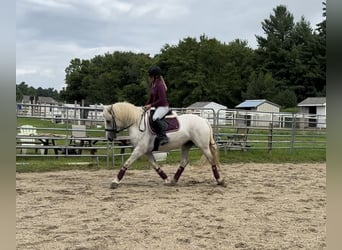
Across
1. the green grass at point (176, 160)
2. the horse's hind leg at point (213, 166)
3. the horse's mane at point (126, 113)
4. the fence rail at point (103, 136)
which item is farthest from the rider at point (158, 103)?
the fence rail at point (103, 136)

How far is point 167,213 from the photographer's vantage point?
4.03 m

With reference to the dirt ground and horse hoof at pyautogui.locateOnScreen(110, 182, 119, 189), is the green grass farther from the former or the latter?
horse hoof at pyautogui.locateOnScreen(110, 182, 119, 189)

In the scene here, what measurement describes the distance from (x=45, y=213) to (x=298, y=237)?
2488mm

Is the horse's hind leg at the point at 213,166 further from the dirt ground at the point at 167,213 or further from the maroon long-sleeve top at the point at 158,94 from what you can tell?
the maroon long-sleeve top at the point at 158,94

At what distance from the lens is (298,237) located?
324cm

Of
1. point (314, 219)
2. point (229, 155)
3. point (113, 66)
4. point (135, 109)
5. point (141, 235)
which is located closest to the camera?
point (141, 235)

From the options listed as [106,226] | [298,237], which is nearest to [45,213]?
[106,226]

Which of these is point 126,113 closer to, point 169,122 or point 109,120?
point 109,120

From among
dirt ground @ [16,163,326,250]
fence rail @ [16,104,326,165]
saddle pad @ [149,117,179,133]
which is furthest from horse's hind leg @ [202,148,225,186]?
fence rail @ [16,104,326,165]

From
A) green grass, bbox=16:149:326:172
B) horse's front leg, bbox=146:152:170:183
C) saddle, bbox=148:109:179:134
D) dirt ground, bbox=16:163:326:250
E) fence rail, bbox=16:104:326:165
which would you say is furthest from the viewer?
fence rail, bbox=16:104:326:165

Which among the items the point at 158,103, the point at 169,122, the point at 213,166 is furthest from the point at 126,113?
the point at 213,166

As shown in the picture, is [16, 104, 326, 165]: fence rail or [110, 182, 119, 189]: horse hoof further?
[16, 104, 326, 165]: fence rail

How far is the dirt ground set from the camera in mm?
3078
